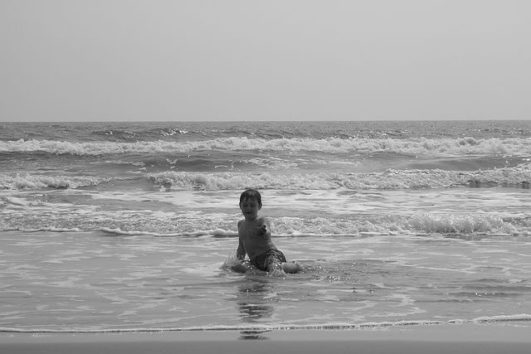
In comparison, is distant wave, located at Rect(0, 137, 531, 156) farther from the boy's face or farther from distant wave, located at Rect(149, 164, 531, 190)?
the boy's face

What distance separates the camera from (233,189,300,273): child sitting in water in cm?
805

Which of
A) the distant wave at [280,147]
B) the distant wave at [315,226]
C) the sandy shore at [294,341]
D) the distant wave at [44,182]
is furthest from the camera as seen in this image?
the distant wave at [280,147]

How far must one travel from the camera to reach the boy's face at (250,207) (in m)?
8.20

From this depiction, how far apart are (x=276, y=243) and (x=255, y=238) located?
6.14ft

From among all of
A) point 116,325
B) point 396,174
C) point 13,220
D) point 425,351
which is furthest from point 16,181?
point 425,351

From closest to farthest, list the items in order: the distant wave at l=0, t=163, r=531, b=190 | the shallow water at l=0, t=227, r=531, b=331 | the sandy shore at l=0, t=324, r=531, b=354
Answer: the sandy shore at l=0, t=324, r=531, b=354 → the shallow water at l=0, t=227, r=531, b=331 → the distant wave at l=0, t=163, r=531, b=190

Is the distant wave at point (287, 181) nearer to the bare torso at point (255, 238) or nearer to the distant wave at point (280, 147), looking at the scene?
the distant wave at point (280, 147)

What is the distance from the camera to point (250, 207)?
828 cm

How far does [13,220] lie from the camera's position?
1184 centimetres

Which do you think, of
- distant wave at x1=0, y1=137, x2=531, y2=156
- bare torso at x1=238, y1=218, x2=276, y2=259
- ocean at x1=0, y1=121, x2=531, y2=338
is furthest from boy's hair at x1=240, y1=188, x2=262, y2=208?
distant wave at x1=0, y1=137, x2=531, y2=156

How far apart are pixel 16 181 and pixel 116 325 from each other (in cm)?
1459

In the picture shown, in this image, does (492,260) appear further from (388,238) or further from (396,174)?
(396,174)

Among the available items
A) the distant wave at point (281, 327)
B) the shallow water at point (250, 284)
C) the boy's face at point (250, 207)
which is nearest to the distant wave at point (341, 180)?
the shallow water at point (250, 284)

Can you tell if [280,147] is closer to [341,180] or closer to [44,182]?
[341,180]
